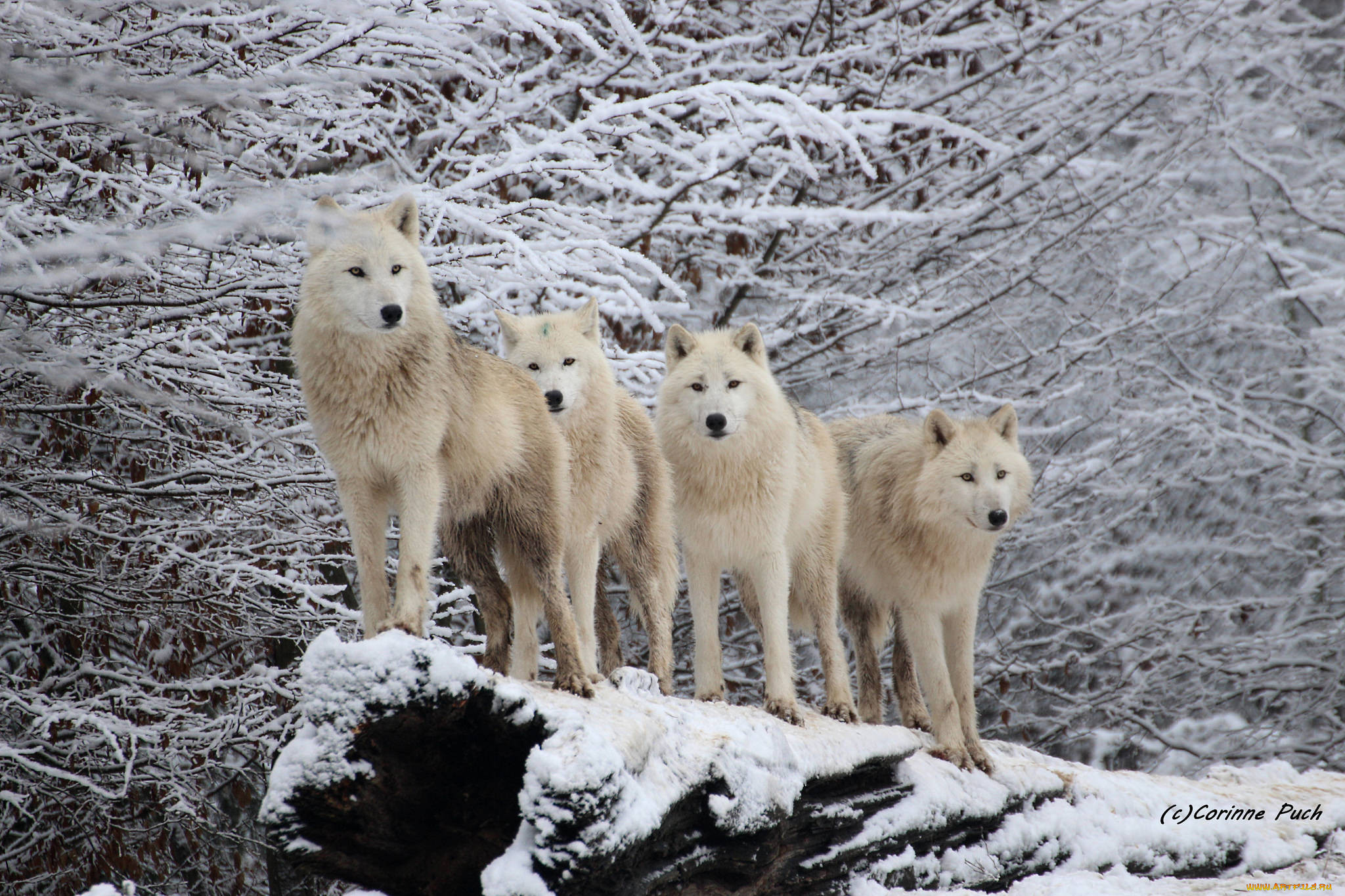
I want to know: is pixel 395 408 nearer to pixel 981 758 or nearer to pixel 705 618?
pixel 705 618

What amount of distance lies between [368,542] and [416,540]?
0.23 metres

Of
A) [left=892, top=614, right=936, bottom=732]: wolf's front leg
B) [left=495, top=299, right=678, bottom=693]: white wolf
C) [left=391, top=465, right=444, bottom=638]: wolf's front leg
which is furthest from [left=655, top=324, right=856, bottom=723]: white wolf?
[left=391, top=465, right=444, bottom=638]: wolf's front leg

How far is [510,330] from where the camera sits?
17.3 feet

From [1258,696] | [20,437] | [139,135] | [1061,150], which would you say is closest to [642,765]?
[139,135]

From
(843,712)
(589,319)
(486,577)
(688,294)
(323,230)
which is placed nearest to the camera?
(323,230)

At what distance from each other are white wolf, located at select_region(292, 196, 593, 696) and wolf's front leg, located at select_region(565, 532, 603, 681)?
584 millimetres

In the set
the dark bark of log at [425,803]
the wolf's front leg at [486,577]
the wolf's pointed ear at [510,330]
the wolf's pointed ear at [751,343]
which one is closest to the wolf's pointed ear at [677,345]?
the wolf's pointed ear at [751,343]

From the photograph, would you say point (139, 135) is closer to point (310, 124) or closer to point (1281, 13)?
point (310, 124)

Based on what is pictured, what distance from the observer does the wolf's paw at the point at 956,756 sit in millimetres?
5571

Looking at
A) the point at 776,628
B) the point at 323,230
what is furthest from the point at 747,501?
the point at 323,230

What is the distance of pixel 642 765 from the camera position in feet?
11.8

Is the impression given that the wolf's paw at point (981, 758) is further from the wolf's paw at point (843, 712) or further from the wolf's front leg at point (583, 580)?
the wolf's front leg at point (583, 580)

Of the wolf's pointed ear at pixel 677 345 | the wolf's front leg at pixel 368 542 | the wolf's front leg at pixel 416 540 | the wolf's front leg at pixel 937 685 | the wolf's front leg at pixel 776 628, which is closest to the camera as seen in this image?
the wolf's front leg at pixel 416 540

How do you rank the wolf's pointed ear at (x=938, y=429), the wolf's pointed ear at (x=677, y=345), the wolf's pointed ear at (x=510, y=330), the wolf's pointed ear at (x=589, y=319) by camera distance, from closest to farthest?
1. the wolf's pointed ear at (x=510, y=330)
2. the wolf's pointed ear at (x=589, y=319)
3. the wolf's pointed ear at (x=677, y=345)
4. the wolf's pointed ear at (x=938, y=429)
